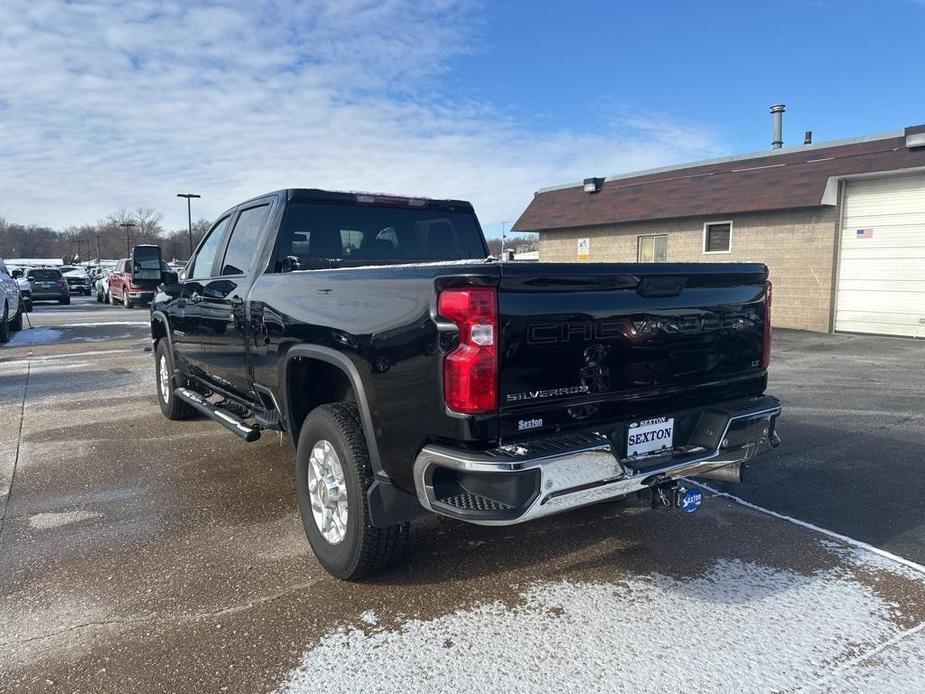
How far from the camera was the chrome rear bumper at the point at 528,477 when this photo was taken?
2.66 meters

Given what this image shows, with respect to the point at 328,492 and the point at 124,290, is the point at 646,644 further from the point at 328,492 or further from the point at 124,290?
the point at 124,290

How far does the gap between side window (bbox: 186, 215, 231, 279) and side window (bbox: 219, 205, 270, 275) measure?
11.1 inches

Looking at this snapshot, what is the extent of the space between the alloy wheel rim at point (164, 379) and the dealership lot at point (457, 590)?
3.97 feet

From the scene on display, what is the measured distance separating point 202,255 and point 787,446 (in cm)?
537

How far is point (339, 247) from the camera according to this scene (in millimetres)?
4809

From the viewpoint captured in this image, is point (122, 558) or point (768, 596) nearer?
point (768, 596)

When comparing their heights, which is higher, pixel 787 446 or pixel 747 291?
pixel 747 291

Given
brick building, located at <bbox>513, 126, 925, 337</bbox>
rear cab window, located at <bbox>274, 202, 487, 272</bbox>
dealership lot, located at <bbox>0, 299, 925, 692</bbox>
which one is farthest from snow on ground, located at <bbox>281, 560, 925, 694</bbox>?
brick building, located at <bbox>513, 126, 925, 337</bbox>

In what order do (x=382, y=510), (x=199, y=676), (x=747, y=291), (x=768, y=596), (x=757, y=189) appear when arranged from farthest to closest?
(x=757, y=189)
(x=747, y=291)
(x=768, y=596)
(x=382, y=510)
(x=199, y=676)

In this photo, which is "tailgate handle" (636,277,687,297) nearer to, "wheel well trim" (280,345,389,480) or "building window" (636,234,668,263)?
"wheel well trim" (280,345,389,480)

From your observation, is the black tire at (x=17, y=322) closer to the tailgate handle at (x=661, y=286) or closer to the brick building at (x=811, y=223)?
the brick building at (x=811, y=223)

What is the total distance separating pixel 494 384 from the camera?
2686 millimetres

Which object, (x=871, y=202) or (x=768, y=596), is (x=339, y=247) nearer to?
(x=768, y=596)

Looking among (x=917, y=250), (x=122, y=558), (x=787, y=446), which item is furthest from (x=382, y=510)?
(x=917, y=250)
